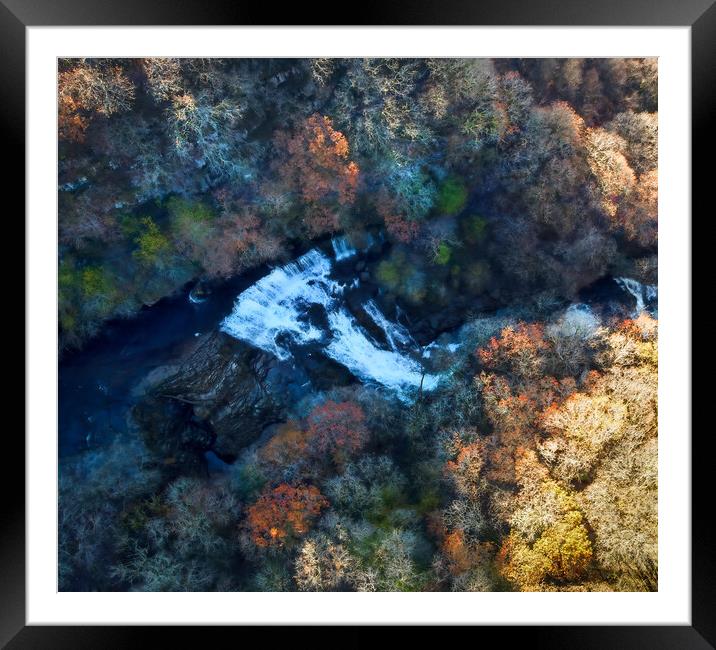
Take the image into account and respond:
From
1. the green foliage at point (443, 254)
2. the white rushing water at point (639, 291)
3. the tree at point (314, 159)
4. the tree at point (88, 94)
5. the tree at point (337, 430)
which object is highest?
the tree at point (88, 94)

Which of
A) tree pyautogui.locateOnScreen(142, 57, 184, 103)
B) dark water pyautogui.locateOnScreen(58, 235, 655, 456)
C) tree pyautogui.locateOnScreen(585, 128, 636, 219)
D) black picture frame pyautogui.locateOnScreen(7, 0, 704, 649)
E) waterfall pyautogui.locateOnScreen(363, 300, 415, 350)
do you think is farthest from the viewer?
waterfall pyautogui.locateOnScreen(363, 300, 415, 350)

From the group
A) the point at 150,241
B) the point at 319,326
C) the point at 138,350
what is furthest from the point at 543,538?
the point at 150,241

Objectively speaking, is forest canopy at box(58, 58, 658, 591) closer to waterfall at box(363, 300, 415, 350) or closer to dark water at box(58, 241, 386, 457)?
dark water at box(58, 241, 386, 457)

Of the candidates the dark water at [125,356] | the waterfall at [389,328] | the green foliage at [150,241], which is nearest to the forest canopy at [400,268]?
the green foliage at [150,241]

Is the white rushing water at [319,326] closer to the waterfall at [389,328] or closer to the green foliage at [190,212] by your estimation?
the waterfall at [389,328]

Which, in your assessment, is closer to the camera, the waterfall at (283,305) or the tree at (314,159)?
the tree at (314,159)

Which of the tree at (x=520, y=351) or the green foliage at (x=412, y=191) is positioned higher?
the green foliage at (x=412, y=191)

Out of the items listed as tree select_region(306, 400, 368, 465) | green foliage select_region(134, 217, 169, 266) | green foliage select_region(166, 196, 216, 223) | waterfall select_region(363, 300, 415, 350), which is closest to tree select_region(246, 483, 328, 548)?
tree select_region(306, 400, 368, 465)
